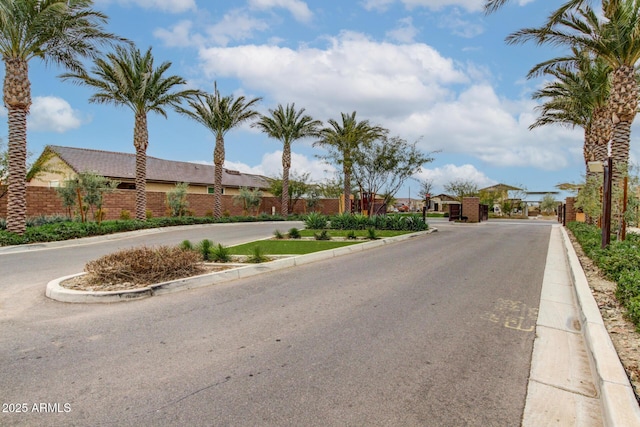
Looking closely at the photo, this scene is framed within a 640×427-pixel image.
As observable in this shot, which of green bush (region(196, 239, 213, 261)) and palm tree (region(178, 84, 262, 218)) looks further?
palm tree (region(178, 84, 262, 218))

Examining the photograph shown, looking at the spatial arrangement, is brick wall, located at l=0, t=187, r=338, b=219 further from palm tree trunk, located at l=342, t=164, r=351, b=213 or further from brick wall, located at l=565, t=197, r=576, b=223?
brick wall, located at l=565, t=197, r=576, b=223

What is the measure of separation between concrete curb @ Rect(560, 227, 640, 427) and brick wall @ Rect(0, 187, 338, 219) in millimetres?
24191

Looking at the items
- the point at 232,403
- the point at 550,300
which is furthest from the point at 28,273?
the point at 550,300

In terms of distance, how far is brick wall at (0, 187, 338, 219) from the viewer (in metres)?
21.3

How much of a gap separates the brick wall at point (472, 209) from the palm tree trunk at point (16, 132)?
3032 cm

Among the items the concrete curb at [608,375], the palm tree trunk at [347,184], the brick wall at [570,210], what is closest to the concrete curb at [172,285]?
the concrete curb at [608,375]

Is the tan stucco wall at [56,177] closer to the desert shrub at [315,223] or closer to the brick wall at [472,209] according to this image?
the desert shrub at [315,223]

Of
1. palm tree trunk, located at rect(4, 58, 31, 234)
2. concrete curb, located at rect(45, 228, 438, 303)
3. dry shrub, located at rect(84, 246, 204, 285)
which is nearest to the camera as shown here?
concrete curb, located at rect(45, 228, 438, 303)

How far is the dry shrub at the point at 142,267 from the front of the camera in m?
7.21

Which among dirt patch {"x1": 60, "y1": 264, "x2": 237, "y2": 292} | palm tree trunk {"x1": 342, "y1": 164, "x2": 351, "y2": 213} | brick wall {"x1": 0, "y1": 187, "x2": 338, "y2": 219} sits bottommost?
dirt patch {"x1": 60, "y1": 264, "x2": 237, "y2": 292}

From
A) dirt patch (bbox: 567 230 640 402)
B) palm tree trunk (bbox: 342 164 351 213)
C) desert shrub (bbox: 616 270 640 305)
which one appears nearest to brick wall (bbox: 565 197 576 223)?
palm tree trunk (bbox: 342 164 351 213)

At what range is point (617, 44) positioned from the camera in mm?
12852

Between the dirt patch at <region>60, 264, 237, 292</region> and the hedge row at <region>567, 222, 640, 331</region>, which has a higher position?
the hedge row at <region>567, 222, 640, 331</region>

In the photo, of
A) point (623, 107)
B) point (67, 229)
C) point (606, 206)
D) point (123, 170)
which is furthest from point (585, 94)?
point (123, 170)
